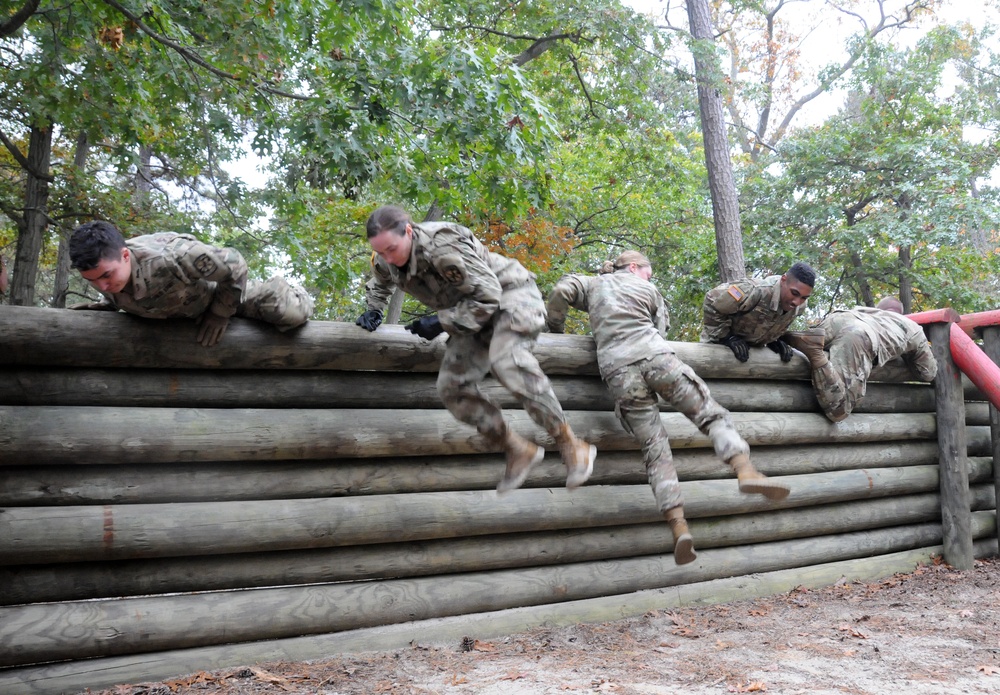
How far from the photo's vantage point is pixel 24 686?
3564 mm

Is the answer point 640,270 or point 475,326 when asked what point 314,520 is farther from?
point 640,270

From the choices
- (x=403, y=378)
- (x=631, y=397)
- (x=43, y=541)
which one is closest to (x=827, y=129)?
(x=631, y=397)

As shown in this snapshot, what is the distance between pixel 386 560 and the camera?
4.62m

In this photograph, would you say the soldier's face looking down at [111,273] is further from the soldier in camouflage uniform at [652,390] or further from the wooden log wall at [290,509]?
the soldier in camouflage uniform at [652,390]

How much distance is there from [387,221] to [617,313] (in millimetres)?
1919

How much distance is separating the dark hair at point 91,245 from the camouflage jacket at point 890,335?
6.01m

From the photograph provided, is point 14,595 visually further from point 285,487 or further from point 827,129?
point 827,129

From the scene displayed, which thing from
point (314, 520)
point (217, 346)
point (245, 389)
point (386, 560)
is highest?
point (217, 346)

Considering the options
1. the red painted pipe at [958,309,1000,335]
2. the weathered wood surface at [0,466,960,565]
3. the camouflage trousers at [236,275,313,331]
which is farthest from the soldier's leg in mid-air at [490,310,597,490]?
the red painted pipe at [958,309,1000,335]

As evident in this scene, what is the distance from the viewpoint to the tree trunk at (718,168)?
10539mm

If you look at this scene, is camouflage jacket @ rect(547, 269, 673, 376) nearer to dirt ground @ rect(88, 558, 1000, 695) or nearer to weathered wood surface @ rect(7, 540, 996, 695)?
weathered wood surface @ rect(7, 540, 996, 695)

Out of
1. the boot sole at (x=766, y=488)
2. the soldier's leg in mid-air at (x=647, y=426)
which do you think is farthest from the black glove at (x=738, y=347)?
the boot sole at (x=766, y=488)

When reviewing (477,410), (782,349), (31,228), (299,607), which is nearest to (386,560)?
(299,607)

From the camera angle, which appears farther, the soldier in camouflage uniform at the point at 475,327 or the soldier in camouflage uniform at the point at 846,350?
the soldier in camouflage uniform at the point at 846,350
